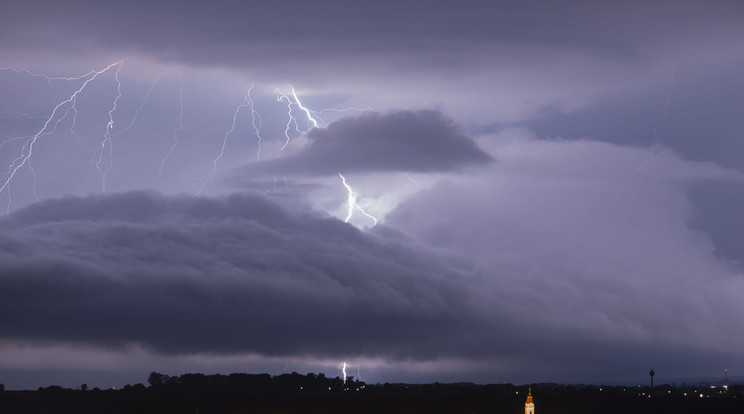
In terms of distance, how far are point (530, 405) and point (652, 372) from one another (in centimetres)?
5420

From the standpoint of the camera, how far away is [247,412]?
163250 millimetres

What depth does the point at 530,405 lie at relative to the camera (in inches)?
5994

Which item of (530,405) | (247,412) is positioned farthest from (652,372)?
(247,412)

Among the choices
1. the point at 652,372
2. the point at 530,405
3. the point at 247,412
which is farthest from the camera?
the point at 652,372

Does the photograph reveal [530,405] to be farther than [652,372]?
No

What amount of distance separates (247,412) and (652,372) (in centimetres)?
7345

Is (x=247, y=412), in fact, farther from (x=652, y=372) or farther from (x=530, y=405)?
(x=652, y=372)

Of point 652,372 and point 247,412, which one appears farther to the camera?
point 652,372

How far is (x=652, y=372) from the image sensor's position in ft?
654

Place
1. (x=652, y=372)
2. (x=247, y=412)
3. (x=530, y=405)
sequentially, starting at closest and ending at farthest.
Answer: (x=530, y=405), (x=247, y=412), (x=652, y=372)
